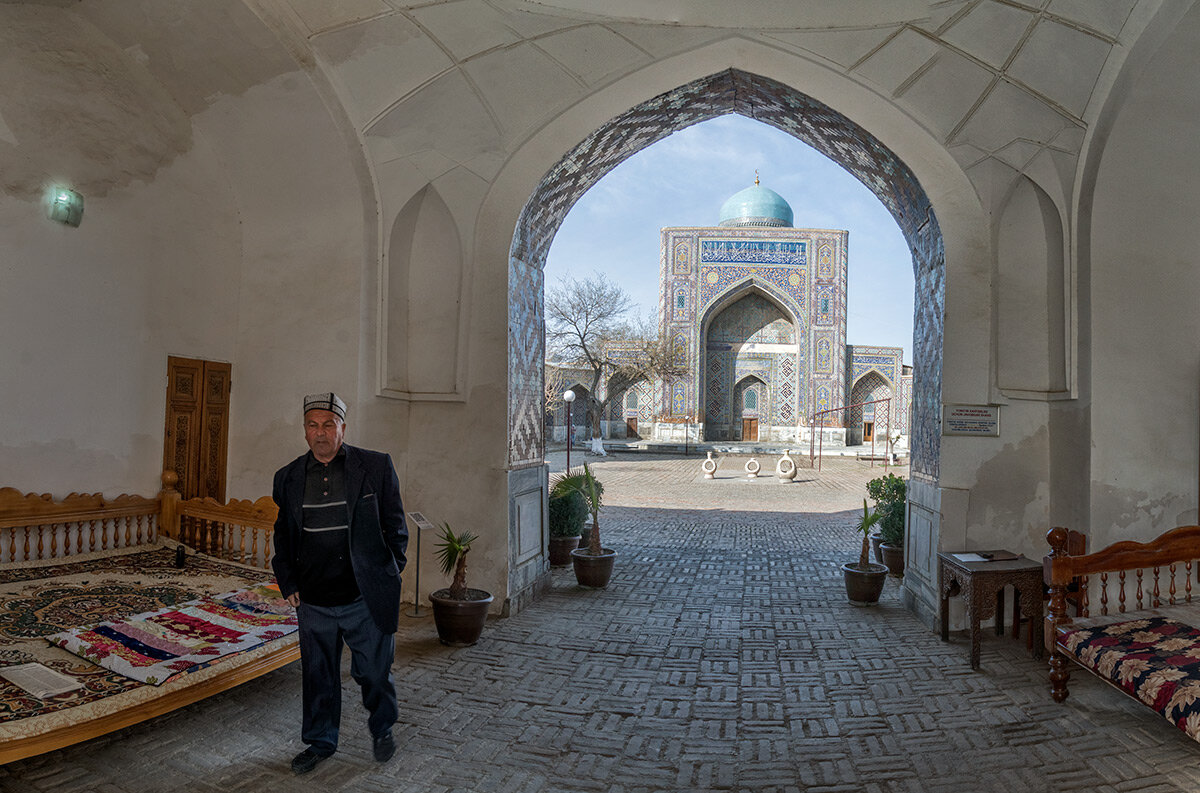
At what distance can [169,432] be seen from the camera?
19.7ft

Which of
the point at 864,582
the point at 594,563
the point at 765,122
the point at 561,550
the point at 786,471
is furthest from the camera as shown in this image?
the point at 786,471

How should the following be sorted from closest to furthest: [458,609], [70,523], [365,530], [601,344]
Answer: [365,530]
[458,609]
[70,523]
[601,344]

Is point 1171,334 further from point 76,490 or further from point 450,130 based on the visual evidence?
point 76,490

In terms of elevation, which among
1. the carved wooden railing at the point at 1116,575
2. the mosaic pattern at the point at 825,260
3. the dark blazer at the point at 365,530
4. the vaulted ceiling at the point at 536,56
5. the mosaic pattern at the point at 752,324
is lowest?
the carved wooden railing at the point at 1116,575

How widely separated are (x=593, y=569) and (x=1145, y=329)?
4.96 m

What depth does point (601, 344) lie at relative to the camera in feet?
90.2

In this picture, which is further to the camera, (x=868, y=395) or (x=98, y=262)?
(x=868, y=395)

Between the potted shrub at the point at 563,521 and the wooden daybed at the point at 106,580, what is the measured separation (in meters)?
3.16

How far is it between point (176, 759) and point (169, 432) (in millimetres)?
3327

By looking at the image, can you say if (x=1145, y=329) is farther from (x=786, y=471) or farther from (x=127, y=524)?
(x=786, y=471)

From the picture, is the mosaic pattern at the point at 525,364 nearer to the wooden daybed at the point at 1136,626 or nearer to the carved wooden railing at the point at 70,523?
the carved wooden railing at the point at 70,523

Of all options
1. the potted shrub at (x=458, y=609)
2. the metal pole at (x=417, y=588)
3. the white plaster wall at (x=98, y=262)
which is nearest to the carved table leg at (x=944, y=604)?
the potted shrub at (x=458, y=609)

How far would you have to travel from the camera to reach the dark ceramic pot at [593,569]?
706 cm

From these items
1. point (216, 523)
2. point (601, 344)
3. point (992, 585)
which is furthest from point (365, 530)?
point (601, 344)
